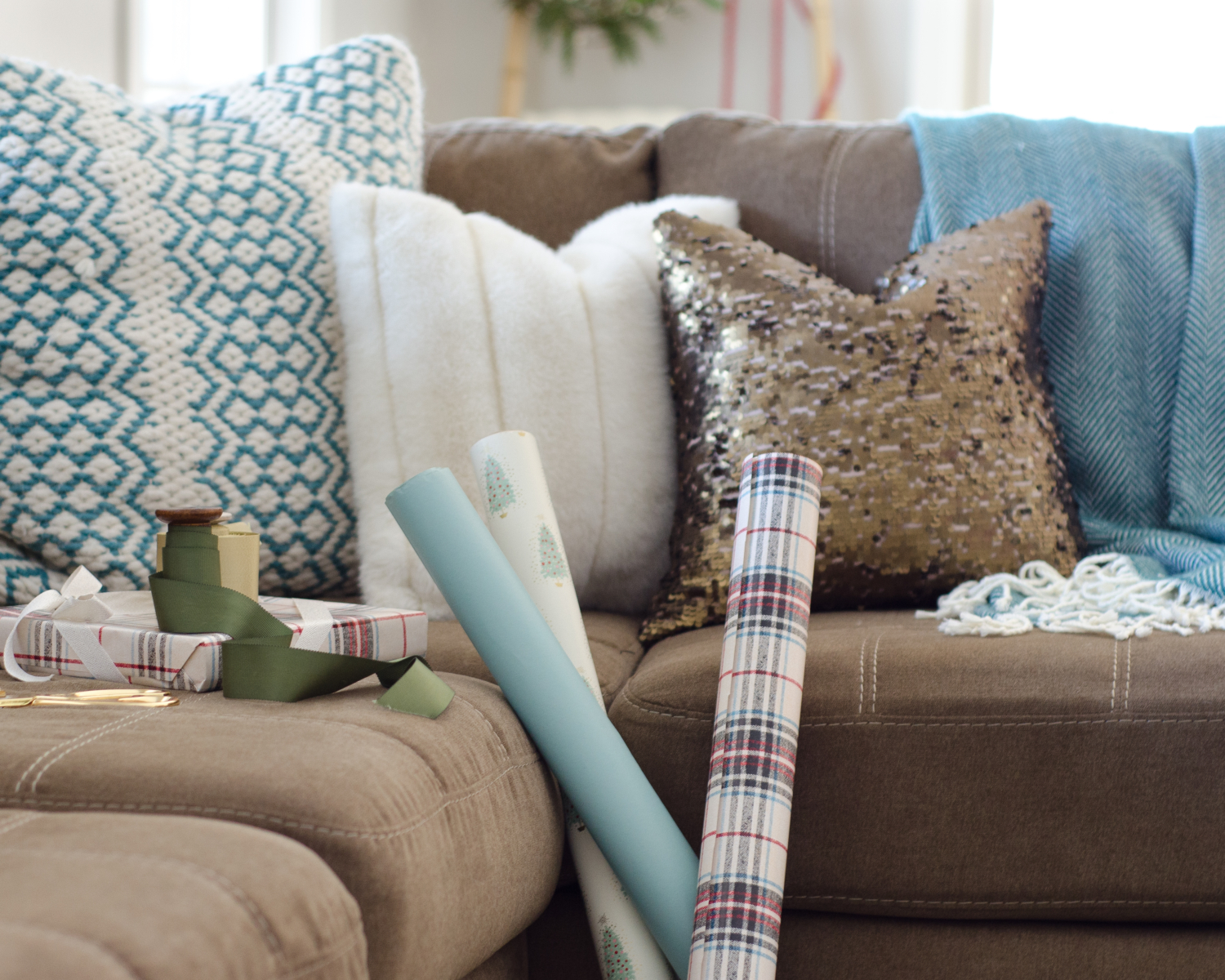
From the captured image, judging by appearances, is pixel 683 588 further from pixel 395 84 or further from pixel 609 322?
pixel 395 84

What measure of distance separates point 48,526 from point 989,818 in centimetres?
88

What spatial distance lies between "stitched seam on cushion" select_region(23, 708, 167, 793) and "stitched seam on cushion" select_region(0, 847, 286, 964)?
11 centimetres

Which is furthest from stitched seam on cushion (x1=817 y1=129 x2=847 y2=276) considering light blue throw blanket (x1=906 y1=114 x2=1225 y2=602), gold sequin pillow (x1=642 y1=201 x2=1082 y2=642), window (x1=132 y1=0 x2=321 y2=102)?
window (x1=132 y1=0 x2=321 y2=102)

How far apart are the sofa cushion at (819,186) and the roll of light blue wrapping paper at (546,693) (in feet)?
2.48

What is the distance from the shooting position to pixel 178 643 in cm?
74

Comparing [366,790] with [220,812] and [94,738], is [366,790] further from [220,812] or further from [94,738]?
[94,738]

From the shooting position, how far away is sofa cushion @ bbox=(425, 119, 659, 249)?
55.0 inches

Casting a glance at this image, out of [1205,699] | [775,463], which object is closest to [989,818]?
[1205,699]

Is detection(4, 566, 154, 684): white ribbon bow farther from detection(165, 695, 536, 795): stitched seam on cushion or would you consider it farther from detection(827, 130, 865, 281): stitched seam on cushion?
detection(827, 130, 865, 281): stitched seam on cushion

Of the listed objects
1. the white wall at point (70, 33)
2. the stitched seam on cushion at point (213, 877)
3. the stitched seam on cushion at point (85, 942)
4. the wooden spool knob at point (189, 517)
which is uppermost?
the white wall at point (70, 33)

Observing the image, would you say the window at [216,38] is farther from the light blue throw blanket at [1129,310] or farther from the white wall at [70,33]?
the light blue throw blanket at [1129,310]

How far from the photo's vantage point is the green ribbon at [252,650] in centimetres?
71

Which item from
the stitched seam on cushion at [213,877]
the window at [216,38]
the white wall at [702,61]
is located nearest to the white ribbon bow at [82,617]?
the stitched seam on cushion at [213,877]

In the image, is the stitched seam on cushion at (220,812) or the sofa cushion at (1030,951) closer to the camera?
→ the stitched seam on cushion at (220,812)
